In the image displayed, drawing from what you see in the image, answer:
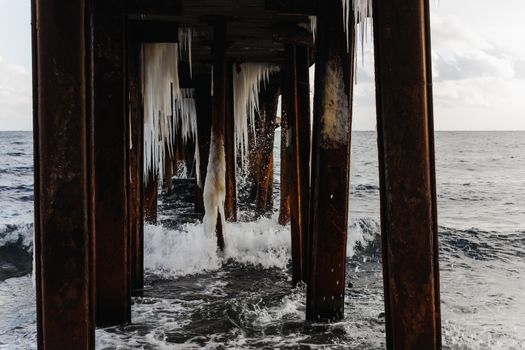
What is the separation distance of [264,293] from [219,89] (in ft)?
7.65

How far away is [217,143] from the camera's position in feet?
19.3

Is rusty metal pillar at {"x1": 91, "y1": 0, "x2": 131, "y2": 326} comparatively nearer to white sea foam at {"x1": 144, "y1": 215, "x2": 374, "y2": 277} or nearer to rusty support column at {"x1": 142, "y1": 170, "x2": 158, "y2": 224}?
white sea foam at {"x1": 144, "y1": 215, "x2": 374, "y2": 277}

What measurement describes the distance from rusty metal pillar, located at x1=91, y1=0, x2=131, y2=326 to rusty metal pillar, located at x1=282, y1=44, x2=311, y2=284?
1.91 m

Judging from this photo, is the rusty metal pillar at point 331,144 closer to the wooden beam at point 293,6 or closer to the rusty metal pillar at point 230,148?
the wooden beam at point 293,6

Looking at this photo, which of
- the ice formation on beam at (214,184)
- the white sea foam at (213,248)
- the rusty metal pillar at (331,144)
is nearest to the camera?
the rusty metal pillar at (331,144)

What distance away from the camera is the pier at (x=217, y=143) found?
7.46 feet

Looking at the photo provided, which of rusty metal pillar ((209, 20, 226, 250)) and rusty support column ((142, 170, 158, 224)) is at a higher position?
rusty metal pillar ((209, 20, 226, 250))

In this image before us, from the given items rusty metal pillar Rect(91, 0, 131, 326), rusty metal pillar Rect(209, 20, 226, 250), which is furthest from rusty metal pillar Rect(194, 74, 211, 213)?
rusty metal pillar Rect(91, 0, 131, 326)

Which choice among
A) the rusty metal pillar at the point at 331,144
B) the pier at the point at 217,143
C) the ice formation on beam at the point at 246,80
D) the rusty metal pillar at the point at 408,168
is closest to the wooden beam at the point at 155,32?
the pier at the point at 217,143

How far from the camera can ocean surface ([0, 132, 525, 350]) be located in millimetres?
4086

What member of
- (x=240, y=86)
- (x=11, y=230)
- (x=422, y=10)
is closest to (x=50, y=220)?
(x=422, y=10)

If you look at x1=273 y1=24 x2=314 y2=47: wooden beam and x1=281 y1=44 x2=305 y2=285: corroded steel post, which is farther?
x1=273 y1=24 x2=314 y2=47: wooden beam

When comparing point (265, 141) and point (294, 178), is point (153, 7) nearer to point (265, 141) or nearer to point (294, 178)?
point (294, 178)

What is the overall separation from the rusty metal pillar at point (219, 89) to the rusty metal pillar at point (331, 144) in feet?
6.71
